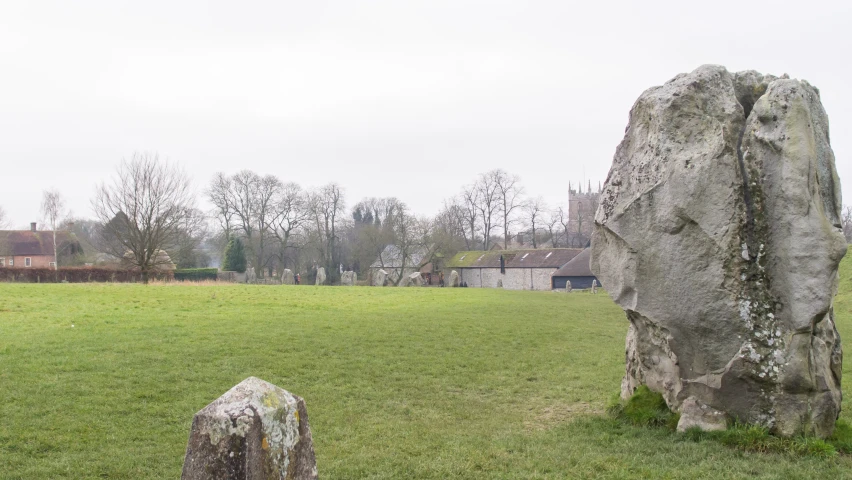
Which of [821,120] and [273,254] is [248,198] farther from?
[821,120]

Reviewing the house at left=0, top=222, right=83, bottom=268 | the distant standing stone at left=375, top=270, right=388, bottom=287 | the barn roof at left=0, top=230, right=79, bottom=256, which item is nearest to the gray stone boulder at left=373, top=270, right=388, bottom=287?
the distant standing stone at left=375, top=270, right=388, bottom=287

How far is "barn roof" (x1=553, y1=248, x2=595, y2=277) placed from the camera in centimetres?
5538

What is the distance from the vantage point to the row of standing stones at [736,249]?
7414mm

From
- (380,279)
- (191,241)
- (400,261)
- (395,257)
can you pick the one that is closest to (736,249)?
(380,279)

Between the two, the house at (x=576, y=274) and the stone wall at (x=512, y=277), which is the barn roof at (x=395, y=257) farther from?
the house at (x=576, y=274)

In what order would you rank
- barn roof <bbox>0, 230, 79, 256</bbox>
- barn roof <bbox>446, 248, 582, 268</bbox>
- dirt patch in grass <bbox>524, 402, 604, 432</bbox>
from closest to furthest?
dirt patch in grass <bbox>524, 402, 604, 432</bbox>, barn roof <bbox>446, 248, 582, 268</bbox>, barn roof <bbox>0, 230, 79, 256</bbox>

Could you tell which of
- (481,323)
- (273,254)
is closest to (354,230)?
(273,254)

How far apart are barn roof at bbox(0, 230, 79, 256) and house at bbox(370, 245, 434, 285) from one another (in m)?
31.4

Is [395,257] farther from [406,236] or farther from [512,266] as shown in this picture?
[512,266]

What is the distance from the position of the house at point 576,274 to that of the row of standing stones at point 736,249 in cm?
4744

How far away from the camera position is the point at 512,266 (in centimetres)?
6581

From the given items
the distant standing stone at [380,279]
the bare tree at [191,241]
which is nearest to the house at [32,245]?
the bare tree at [191,241]

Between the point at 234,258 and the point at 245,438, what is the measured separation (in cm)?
5709

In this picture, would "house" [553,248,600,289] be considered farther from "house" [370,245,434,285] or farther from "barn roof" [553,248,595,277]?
"house" [370,245,434,285]
